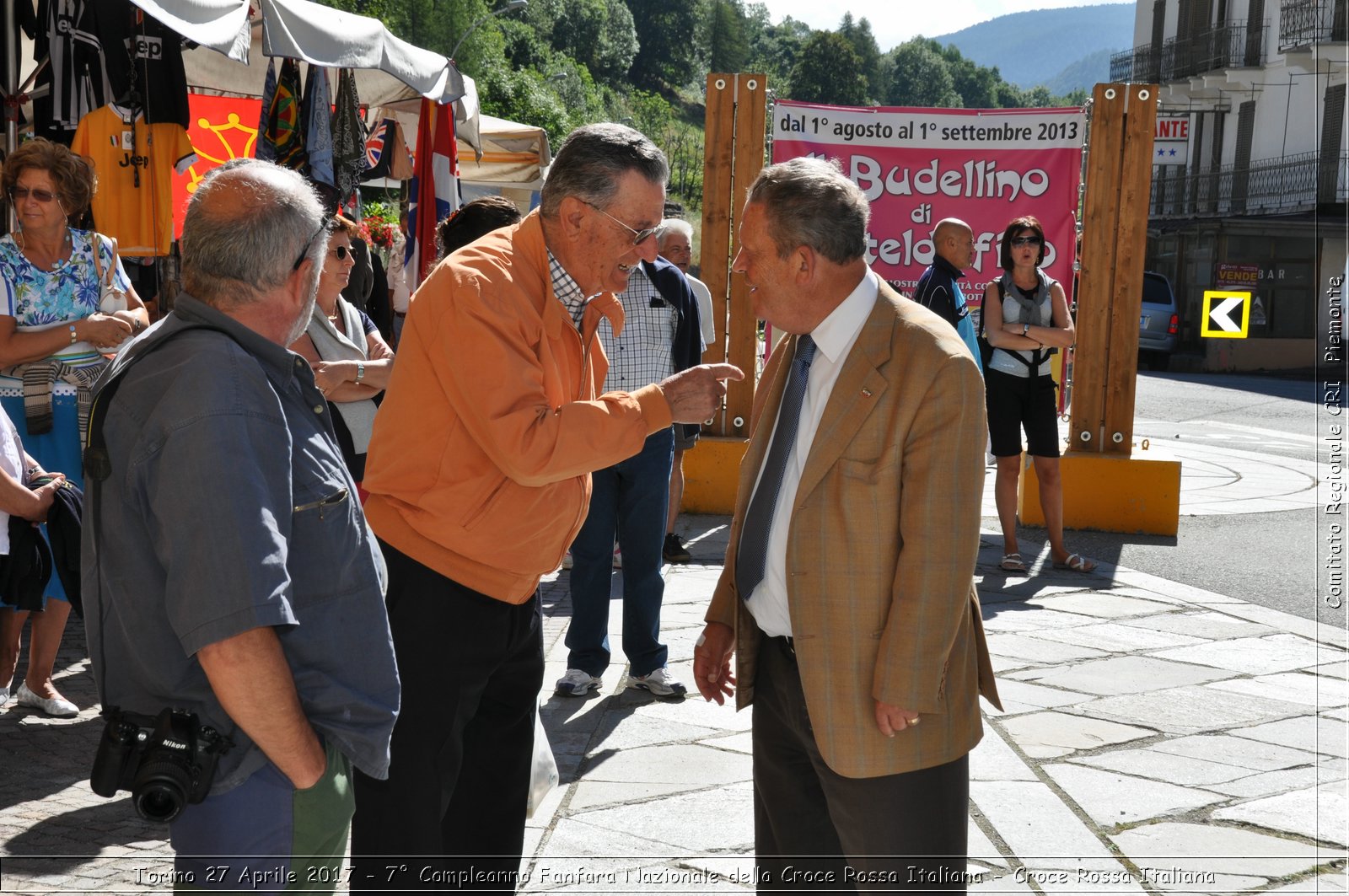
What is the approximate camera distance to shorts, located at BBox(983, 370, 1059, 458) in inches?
293

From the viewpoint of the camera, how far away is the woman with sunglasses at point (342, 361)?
4.50 metres

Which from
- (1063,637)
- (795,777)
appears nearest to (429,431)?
(795,777)

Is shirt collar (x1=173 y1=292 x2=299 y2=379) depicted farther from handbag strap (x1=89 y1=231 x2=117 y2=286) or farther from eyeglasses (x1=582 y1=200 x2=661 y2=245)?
handbag strap (x1=89 y1=231 x2=117 y2=286)

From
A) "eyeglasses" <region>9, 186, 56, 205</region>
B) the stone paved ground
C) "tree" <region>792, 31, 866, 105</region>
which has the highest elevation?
"tree" <region>792, 31, 866, 105</region>

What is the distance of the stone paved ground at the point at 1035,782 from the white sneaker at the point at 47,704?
4cm

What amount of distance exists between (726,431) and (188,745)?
7.32m

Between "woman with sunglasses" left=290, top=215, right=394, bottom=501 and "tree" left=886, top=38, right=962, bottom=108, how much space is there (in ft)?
528

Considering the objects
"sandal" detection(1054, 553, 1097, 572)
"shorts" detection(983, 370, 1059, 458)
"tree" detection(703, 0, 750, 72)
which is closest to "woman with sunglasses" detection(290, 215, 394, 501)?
"shorts" detection(983, 370, 1059, 458)

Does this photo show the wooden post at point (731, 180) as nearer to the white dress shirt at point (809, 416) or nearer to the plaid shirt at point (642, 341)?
the plaid shirt at point (642, 341)

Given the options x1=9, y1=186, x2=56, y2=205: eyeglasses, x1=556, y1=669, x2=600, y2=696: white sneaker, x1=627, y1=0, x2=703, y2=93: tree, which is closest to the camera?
x1=9, y1=186, x2=56, y2=205: eyeglasses

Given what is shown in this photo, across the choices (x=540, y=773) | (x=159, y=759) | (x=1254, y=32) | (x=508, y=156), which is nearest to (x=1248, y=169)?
(x=1254, y=32)

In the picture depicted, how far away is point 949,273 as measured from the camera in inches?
278

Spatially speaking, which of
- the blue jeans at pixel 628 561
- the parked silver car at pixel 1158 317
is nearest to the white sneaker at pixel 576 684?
the blue jeans at pixel 628 561

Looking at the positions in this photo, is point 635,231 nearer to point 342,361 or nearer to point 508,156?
point 342,361
